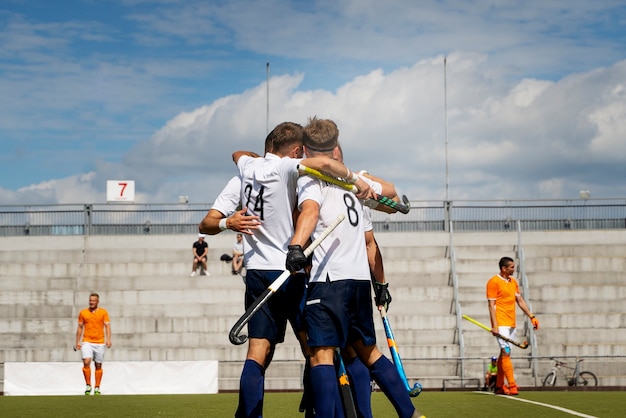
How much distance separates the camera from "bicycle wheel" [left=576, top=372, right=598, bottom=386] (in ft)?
70.6

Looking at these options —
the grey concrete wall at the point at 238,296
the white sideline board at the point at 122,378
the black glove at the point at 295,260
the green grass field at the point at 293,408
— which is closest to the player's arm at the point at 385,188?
the black glove at the point at 295,260

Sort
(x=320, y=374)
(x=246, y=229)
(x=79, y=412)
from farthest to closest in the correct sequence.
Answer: (x=79, y=412) < (x=246, y=229) < (x=320, y=374)

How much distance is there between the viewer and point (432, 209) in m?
29.8

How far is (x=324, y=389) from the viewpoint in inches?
238

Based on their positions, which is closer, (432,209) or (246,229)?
(246,229)

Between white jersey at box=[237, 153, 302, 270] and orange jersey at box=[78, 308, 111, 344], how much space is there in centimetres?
1321

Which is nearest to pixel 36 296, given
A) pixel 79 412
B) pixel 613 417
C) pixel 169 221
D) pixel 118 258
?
pixel 118 258

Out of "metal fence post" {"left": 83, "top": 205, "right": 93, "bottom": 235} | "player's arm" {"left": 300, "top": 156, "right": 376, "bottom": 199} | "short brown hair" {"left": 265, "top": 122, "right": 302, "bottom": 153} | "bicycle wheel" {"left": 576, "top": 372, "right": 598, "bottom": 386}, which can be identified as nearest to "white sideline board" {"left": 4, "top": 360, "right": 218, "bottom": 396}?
"bicycle wheel" {"left": 576, "top": 372, "right": 598, "bottom": 386}

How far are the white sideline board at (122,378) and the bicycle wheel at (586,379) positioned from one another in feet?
25.9

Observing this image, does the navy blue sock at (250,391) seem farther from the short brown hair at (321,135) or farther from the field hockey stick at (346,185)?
the short brown hair at (321,135)

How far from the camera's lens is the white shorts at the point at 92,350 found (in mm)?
19016

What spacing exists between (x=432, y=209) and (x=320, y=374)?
2396 cm

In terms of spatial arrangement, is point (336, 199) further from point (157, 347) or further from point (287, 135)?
point (157, 347)

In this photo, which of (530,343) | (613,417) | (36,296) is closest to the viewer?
(613,417)
